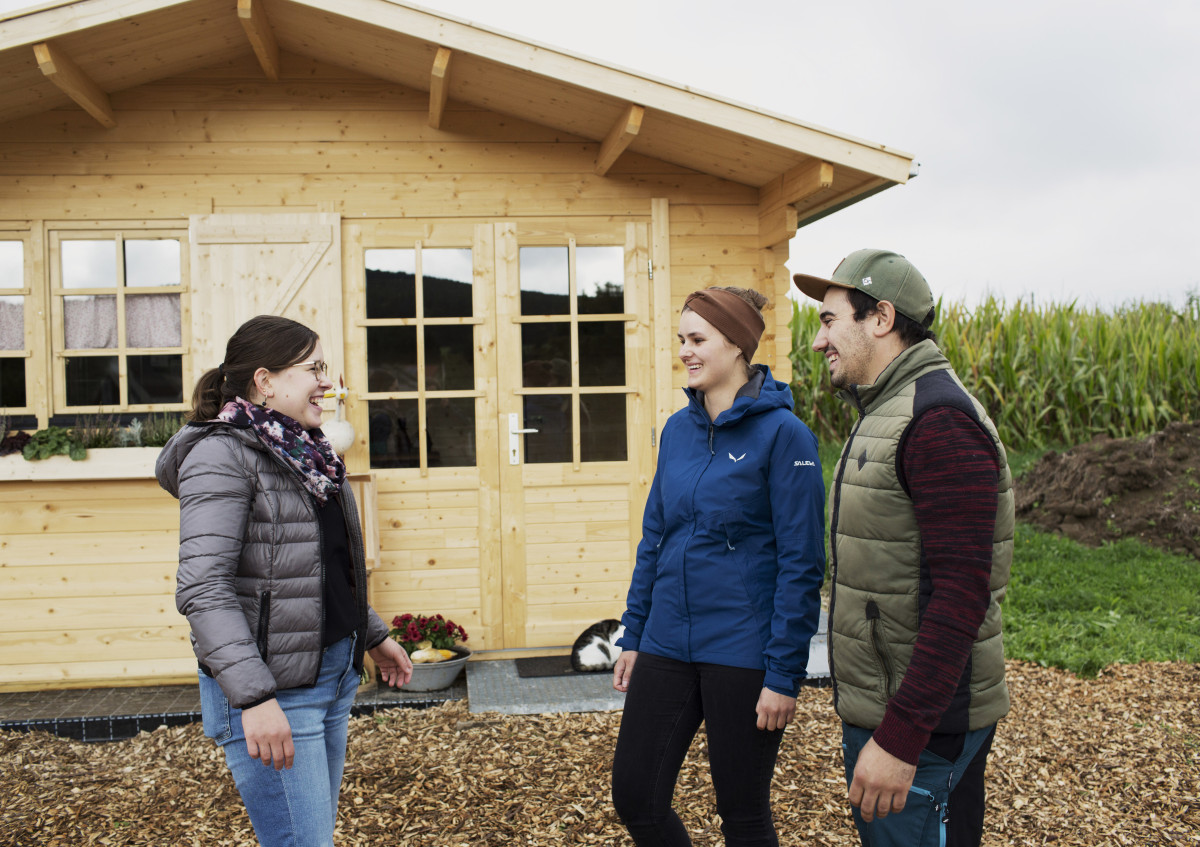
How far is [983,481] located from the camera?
5.54 ft

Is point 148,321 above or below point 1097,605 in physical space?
above

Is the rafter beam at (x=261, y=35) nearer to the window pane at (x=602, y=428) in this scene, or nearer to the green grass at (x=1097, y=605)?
the window pane at (x=602, y=428)

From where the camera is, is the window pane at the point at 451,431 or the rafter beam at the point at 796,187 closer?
the rafter beam at the point at 796,187

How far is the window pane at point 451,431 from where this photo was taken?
536 cm

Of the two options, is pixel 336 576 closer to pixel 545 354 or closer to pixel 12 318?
pixel 545 354

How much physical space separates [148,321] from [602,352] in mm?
2547

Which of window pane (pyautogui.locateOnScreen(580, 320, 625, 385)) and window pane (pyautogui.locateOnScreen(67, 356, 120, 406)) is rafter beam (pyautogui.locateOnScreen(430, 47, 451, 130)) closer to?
window pane (pyautogui.locateOnScreen(580, 320, 625, 385))

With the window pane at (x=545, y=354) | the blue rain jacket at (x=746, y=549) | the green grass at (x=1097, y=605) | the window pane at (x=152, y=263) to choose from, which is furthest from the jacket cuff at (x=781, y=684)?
the window pane at (x=152, y=263)

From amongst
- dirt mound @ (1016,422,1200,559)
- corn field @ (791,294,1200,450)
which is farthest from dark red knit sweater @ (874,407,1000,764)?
corn field @ (791,294,1200,450)

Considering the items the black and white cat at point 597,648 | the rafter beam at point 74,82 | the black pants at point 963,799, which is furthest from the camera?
the black and white cat at point 597,648

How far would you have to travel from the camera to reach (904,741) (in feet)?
5.60

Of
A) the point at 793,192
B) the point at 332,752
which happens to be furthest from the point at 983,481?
the point at 793,192

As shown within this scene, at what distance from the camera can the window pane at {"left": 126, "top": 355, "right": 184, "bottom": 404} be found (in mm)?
5137

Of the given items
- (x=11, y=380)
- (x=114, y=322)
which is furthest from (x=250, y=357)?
(x=11, y=380)
